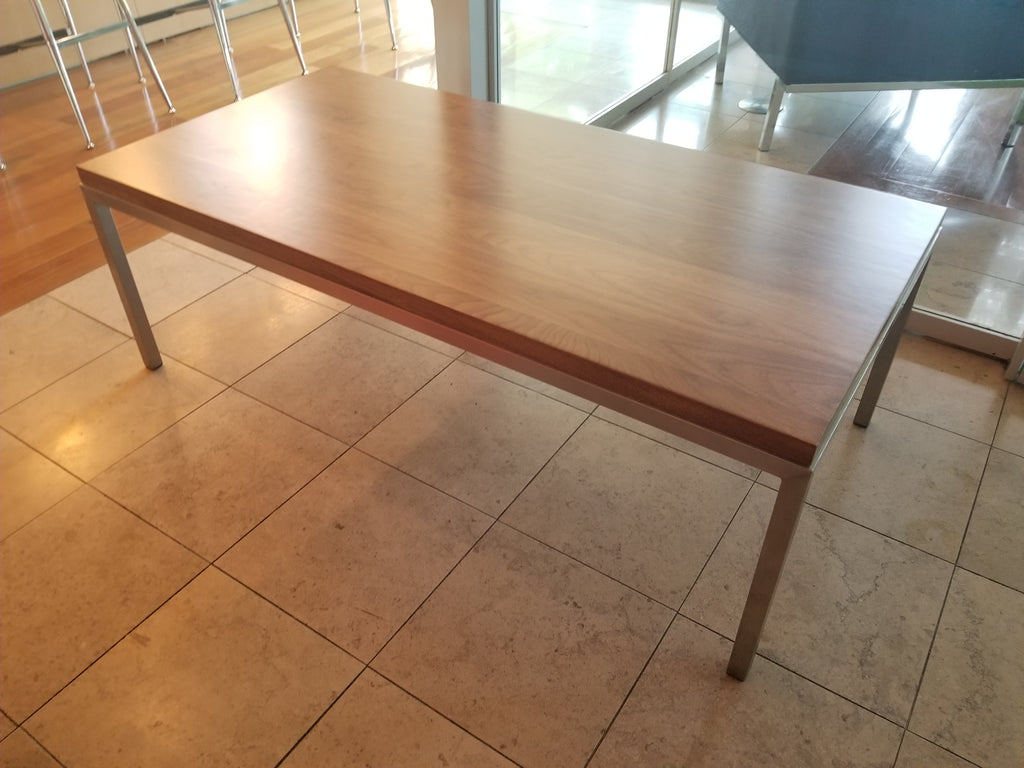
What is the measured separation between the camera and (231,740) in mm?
1220

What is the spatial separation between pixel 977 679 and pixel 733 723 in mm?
439

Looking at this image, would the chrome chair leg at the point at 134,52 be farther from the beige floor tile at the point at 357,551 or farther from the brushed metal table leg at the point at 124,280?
the beige floor tile at the point at 357,551

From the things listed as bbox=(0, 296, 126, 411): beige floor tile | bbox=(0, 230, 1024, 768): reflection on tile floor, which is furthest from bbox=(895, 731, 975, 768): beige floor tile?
bbox=(0, 296, 126, 411): beige floor tile

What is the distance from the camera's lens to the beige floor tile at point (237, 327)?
79.4 inches

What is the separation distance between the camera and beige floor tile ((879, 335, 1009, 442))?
6.01 feet

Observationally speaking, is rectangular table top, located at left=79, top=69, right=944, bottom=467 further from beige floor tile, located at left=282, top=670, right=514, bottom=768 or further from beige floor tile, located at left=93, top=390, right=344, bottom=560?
beige floor tile, located at left=282, top=670, right=514, bottom=768

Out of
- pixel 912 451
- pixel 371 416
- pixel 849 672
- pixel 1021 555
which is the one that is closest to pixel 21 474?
pixel 371 416

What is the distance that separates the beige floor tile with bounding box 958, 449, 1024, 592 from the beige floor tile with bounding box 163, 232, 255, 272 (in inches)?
80.8

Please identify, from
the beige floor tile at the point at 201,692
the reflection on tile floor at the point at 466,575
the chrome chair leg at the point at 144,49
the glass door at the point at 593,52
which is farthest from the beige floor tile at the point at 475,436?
the chrome chair leg at the point at 144,49

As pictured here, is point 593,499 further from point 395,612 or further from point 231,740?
point 231,740

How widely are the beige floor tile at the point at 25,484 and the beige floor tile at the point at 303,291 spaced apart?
0.79 meters

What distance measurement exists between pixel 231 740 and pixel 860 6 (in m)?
2.12

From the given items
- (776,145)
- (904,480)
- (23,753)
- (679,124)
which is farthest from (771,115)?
(23,753)

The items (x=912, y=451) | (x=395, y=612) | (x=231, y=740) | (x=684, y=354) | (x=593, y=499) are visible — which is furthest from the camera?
(x=912, y=451)
